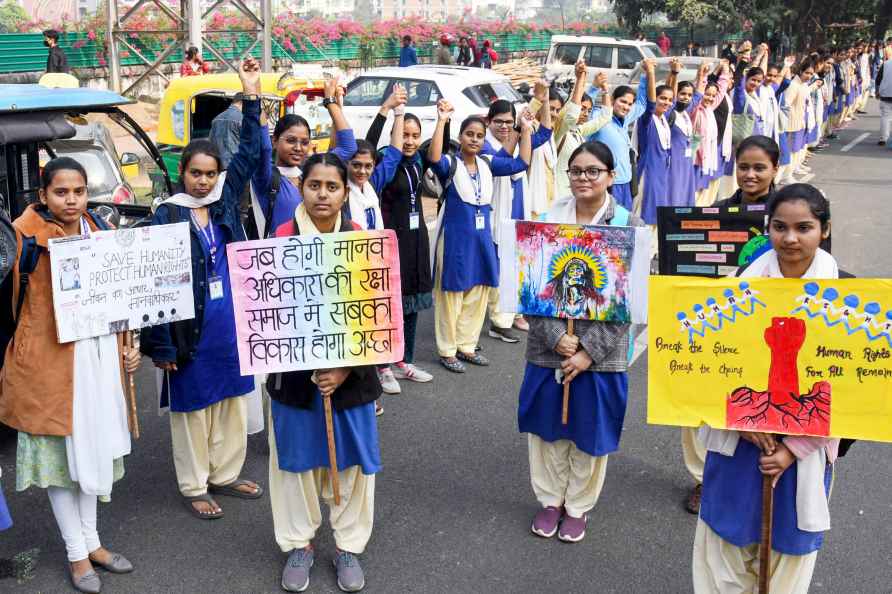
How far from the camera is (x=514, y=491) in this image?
201 inches

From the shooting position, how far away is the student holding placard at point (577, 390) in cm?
440

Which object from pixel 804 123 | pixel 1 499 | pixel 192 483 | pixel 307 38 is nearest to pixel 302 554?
pixel 192 483

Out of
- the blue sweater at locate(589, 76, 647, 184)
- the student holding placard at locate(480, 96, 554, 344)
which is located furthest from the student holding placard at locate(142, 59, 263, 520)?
the blue sweater at locate(589, 76, 647, 184)

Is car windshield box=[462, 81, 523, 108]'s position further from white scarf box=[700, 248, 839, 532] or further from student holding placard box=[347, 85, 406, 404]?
white scarf box=[700, 248, 839, 532]

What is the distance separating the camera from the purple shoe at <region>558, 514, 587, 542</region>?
4.59 m

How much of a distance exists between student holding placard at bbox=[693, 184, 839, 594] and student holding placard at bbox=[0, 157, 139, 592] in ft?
8.11

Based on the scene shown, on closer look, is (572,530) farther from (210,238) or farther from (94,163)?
(94,163)

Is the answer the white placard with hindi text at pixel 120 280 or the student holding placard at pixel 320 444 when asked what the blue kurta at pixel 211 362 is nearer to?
the white placard with hindi text at pixel 120 280

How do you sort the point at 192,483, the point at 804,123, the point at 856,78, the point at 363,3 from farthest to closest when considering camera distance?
the point at 363,3, the point at 856,78, the point at 804,123, the point at 192,483

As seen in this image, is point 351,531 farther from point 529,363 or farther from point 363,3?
point 363,3

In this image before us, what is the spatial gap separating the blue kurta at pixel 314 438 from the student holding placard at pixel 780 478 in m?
1.43

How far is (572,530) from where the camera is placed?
460 centimetres

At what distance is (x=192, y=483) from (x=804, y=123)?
12900mm

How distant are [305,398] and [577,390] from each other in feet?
4.22
